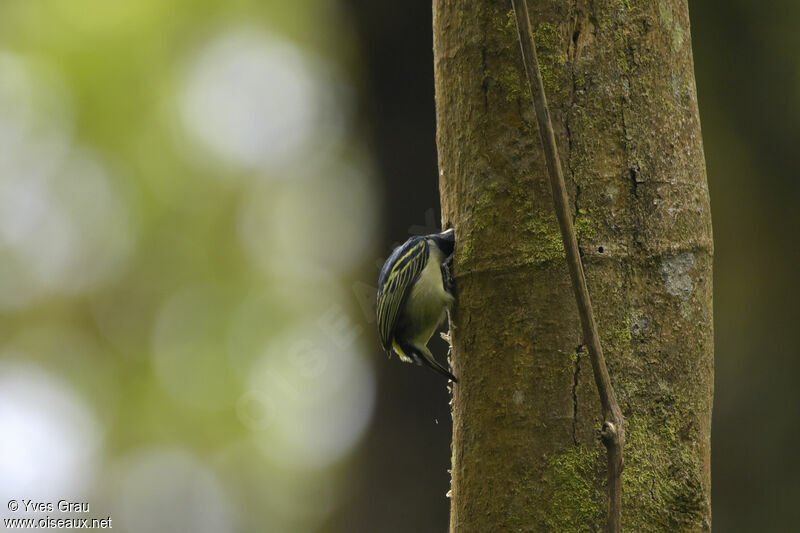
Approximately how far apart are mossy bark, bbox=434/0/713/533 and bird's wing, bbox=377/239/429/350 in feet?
3.15

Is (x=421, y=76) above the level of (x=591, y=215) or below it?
above

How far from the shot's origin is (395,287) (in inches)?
137

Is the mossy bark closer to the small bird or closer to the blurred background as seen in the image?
the small bird

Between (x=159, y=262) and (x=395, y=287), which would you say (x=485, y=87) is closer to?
(x=395, y=287)

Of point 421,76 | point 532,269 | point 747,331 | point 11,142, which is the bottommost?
point 747,331

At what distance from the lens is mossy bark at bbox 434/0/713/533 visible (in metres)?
1.99

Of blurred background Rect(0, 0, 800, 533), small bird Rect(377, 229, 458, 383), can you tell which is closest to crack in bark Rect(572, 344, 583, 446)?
small bird Rect(377, 229, 458, 383)

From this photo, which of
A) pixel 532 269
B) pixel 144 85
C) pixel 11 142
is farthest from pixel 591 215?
pixel 11 142

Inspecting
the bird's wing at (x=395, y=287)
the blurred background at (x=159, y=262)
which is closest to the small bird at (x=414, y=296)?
the bird's wing at (x=395, y=287)

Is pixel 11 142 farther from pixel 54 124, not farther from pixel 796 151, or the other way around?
pixel 796 151

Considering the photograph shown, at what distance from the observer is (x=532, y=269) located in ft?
6.87

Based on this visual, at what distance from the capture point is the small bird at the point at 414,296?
302 centimetres

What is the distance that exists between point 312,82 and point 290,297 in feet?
10.0

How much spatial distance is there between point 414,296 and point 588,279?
136 cm
